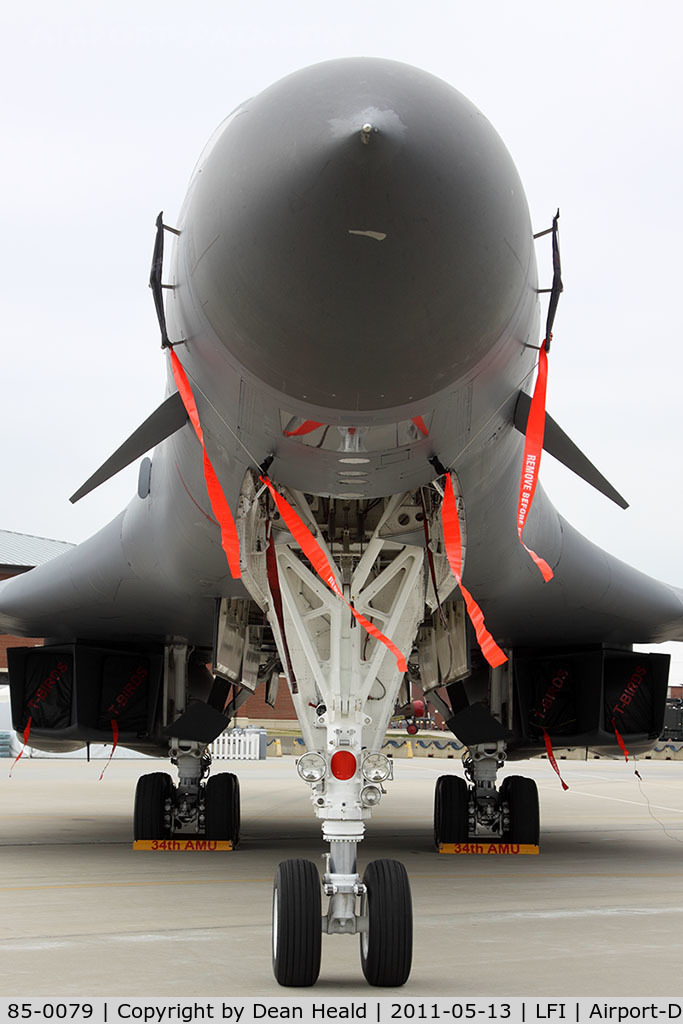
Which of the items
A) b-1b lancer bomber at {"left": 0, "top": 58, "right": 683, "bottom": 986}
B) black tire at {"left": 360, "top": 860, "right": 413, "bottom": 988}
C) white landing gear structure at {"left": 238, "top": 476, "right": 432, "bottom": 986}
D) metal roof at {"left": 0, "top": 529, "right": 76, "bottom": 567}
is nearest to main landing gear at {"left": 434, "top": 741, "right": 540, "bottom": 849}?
b-1b lancer bomber at {"left": 0, "top": 58, "right": 683, "bottom": 986}

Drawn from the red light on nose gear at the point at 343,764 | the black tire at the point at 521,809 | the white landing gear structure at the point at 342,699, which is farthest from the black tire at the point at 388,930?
the black tire at the point at 521,809

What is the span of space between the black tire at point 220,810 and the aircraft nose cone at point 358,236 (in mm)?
6307

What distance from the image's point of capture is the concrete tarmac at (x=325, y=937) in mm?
4383

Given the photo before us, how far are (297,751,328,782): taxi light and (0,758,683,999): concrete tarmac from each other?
79cm

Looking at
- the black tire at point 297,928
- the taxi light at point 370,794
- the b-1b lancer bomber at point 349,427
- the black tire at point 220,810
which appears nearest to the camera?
the b-1b lancer bomber at point 349,427

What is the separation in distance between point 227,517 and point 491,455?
1299 millimetres

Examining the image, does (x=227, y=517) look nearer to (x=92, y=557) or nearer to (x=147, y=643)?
(x=92, y=557)

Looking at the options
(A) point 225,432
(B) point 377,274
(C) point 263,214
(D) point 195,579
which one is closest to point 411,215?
(B) point 377,274

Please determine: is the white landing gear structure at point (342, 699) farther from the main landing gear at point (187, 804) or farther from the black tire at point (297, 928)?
the main landing gear at point (187, 804)

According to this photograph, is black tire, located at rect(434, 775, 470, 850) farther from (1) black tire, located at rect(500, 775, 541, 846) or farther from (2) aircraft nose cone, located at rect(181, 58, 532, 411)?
(2) aircraft nose cone, located at rect(181, 58, 532, 411)

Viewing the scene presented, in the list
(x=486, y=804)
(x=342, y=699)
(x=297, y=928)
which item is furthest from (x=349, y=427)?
(x=486, y=804)

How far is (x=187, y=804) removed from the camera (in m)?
10.0

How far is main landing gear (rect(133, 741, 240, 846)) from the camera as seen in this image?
9844mm

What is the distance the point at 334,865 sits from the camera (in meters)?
4.60
